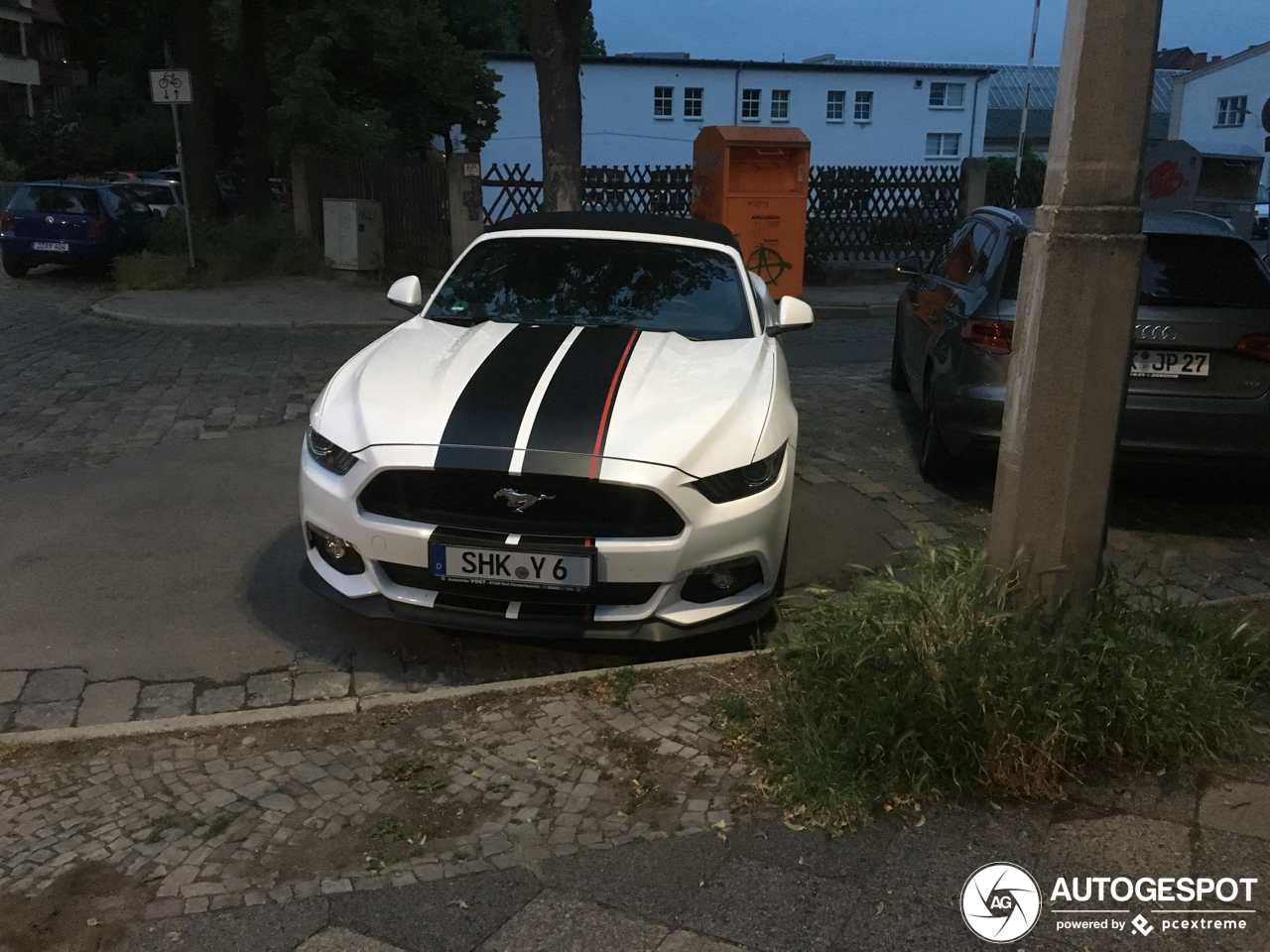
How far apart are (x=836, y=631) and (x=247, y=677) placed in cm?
221

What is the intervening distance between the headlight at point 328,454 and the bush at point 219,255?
12.8 meters

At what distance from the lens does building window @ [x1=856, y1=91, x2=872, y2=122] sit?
170 ft

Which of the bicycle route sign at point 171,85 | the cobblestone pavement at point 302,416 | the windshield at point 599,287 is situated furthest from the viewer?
the bicycle route sign at point 171,85

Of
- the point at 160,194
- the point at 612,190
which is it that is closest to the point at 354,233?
the point at 612,190

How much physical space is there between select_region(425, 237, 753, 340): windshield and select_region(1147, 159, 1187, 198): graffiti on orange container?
11.2 metres

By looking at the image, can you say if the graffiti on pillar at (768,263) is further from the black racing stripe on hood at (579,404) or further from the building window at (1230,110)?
the building window at (1230,110)

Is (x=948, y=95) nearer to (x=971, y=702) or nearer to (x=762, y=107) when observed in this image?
(x=762, y=107)

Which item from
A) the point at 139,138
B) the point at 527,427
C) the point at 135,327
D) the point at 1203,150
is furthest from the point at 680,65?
the point at 527,427

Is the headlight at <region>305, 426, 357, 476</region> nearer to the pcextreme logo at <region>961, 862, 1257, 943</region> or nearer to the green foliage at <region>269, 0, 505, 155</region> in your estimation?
the pcextreme logo at <region>961, 862, 1257, 943</region>

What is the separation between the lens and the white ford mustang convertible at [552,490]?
3912mm

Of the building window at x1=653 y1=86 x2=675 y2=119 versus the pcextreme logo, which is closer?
the pcextreme logo

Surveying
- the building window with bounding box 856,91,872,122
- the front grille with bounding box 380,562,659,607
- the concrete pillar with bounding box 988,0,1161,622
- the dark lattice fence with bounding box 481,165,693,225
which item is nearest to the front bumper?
the front grille with bounding box 380,562,659,607

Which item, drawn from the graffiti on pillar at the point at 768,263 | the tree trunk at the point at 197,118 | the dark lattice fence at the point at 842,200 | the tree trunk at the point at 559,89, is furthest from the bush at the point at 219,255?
the graffiti on pillar at the point at 768,263

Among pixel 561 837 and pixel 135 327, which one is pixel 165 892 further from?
pixel 135 327
